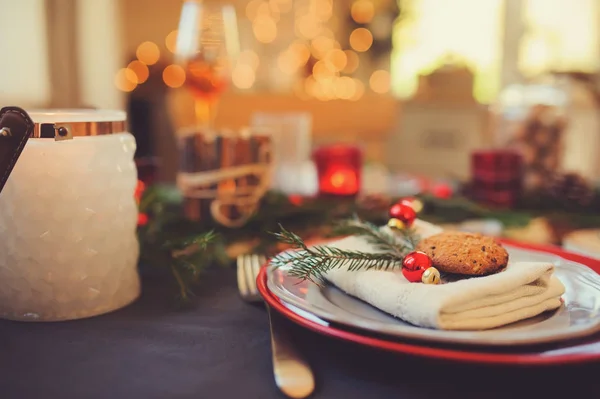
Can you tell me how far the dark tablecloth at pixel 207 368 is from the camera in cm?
40

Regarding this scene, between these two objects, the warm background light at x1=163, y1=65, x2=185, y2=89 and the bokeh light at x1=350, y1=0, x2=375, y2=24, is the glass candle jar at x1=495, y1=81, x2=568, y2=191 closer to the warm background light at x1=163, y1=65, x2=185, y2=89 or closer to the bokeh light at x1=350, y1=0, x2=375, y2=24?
the warm background light at x1=163, y1=65, x2=185, y2=89

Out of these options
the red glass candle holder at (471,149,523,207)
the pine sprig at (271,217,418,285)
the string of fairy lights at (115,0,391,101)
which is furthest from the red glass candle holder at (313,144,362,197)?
the string of fairy lights at (115,0,391,101)

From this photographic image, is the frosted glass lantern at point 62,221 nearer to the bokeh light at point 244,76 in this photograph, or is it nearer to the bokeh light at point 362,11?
the bokeh light at point 244,76

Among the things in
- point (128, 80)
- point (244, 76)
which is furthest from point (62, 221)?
point (244, 76)

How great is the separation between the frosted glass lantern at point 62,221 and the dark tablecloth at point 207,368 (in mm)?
26

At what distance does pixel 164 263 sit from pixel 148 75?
322 centimetres

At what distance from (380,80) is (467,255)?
377 centimetres

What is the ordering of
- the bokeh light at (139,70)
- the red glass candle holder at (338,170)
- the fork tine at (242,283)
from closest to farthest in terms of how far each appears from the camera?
1. the fork tine at (242,283)
2. the red glass candle holder at (338,170)
3. the bokeh light at (139,70)

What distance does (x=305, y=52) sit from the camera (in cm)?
391

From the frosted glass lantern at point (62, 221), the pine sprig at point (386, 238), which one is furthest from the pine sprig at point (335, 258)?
the frosted glass lantern at point (62, 221)

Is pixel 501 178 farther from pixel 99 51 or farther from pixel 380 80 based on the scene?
pixel 380 80

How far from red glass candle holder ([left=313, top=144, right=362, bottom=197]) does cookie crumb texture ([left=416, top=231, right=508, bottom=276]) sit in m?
0.63

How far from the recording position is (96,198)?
0.56m

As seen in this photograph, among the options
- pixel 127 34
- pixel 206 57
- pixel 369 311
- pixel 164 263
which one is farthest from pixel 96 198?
pixel 127 34
